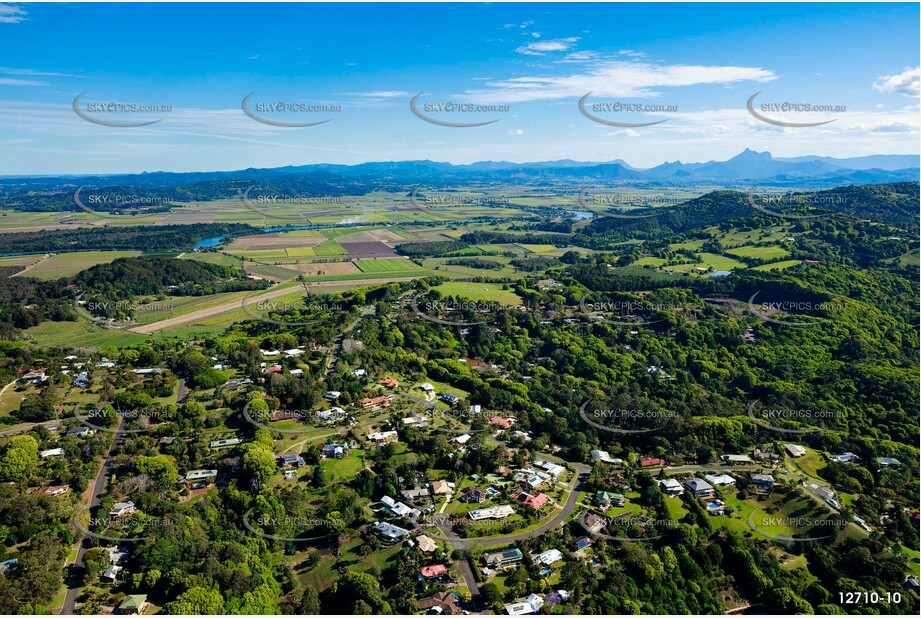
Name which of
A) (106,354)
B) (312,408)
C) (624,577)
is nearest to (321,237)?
(106,354)

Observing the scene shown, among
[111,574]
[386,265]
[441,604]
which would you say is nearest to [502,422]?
[441,604]

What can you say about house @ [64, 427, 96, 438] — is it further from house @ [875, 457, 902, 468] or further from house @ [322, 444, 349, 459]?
house @ [875, 457, 902, 468]

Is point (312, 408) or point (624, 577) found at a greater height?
point (312, 408)

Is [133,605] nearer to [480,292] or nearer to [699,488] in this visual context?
[699,488]

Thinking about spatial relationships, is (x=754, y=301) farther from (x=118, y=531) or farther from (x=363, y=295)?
(x=118, y=531)

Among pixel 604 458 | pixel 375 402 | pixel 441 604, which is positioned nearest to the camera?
pixel 441 604

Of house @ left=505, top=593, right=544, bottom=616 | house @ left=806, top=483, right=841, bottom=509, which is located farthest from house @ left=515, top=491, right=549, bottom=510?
house @ left=806, top=483, right=841, bottom=509
